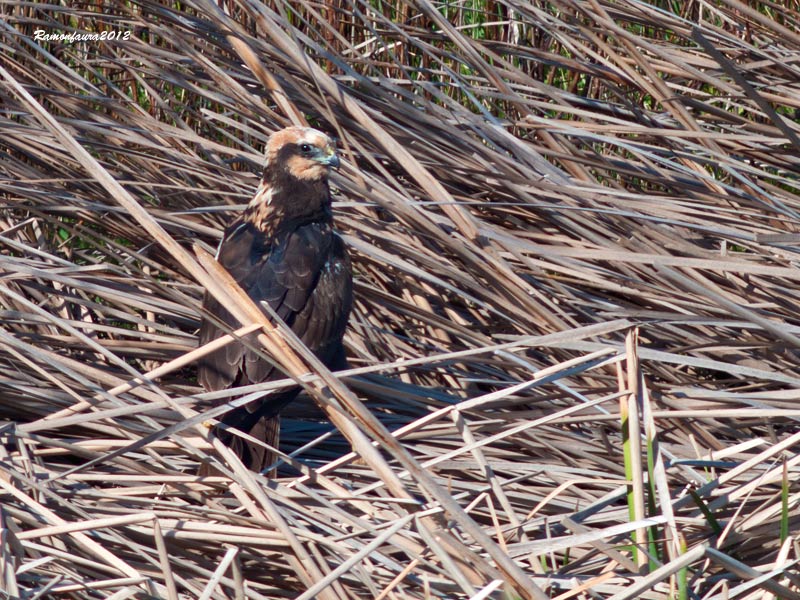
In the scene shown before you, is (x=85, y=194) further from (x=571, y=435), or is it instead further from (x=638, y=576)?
(x=638, y=576)

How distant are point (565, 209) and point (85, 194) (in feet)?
5.59

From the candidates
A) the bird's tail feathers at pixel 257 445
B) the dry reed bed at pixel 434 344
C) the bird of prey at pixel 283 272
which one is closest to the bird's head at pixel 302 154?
the bird of prey at pixel 283 272

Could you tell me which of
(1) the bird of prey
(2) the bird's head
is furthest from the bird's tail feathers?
(2) the bird's head

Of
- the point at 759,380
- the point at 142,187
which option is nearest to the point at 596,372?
the point at 759,380

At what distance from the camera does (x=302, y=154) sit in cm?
339

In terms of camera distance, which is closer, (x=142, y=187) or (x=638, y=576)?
(x=638, y=576)

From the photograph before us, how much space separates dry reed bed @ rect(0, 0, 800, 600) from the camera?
2199mm

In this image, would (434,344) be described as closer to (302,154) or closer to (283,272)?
(283,272)

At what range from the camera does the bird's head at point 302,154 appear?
3.34m

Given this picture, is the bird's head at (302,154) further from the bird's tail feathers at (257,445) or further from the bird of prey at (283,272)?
the bird's tail feathers at (257,445)

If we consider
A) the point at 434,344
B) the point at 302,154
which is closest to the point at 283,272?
the point at 302,154

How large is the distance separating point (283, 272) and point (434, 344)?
569mm

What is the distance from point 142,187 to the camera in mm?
3867

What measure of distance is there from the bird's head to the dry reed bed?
0.11 m
